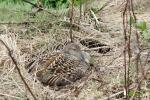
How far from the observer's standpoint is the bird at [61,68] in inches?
191

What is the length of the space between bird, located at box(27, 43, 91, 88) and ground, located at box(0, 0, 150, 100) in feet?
0.32

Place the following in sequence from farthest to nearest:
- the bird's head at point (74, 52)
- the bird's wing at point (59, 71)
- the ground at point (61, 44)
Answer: the bird's head at point (74, 52), the bird's wing at point (59, 71), the ground at point (61, 44)

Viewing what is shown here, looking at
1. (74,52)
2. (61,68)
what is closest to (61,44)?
(74,52)

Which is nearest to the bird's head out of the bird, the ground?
the bird

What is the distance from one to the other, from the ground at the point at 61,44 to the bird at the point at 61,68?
0.10 m

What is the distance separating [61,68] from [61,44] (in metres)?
0.93

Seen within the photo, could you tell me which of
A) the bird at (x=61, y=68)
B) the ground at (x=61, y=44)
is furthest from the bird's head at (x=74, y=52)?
the ground at (x=61, y=44)

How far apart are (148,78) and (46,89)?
3.16ft

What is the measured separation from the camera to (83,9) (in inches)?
279

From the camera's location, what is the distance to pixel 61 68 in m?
4.88

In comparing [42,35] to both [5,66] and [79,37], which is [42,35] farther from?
[5,66]

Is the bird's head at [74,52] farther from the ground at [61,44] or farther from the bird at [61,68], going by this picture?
the ground at [61,44]

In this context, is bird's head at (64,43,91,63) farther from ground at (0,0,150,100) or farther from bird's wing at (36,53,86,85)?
ground at (0,0,150,100)

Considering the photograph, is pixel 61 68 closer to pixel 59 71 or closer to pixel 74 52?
pixel 59 71
